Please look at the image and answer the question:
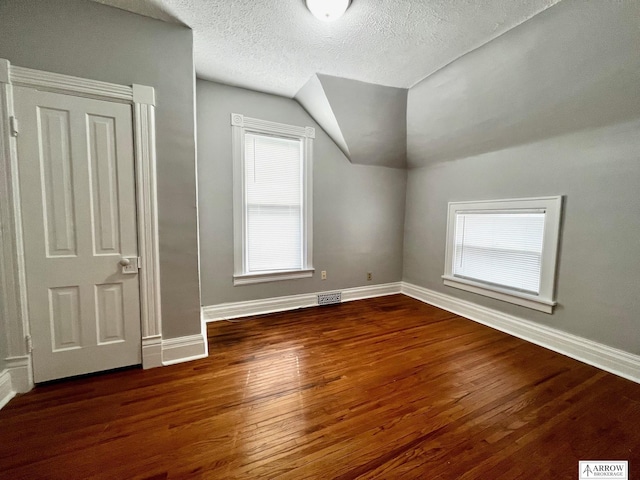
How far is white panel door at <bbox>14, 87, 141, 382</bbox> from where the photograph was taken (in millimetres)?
1625

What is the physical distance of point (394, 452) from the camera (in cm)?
125

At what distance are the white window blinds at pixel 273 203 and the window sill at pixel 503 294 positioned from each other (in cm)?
204

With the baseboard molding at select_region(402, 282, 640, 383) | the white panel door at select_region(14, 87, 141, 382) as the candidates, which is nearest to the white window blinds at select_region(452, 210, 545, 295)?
the baseboard molding at select_region(402, 282, 640, 383)

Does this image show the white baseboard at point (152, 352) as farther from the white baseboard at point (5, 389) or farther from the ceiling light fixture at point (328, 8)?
the ceiling light fixture at point (328, 8)

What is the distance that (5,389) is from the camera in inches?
61.7

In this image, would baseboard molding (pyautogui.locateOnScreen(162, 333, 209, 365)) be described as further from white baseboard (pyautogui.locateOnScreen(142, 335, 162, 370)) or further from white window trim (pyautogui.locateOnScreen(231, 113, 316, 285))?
white window trim (pyautogui.locateOnScreen(231, 113, 316, 285))

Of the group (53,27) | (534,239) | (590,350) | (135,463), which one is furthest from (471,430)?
(53,27)

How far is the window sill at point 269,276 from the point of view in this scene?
2947mm

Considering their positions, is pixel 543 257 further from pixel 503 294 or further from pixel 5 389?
pixel 5 389

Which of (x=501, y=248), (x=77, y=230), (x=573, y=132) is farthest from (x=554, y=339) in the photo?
(x=77, y=230)

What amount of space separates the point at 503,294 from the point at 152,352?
3452 mm

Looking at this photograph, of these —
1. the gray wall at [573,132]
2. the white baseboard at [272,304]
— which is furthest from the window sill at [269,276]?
the gray wall at [573,132]

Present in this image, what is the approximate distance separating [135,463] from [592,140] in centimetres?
383

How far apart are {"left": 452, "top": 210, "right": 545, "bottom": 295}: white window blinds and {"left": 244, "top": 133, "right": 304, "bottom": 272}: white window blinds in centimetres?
211
